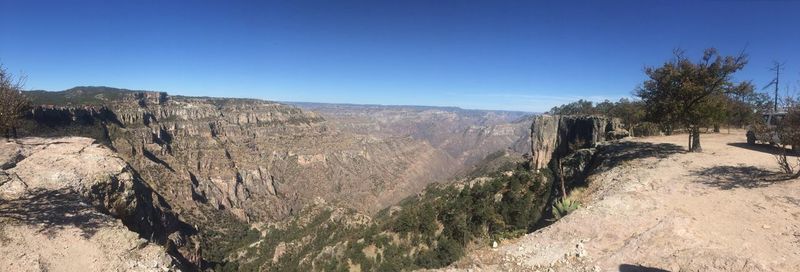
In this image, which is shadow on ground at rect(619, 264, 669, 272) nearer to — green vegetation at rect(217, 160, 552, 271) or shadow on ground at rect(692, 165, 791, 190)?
green vegetation at rect(217, 160, 552, 271)

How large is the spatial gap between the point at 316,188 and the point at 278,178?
1925 centimetres

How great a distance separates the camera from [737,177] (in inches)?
736

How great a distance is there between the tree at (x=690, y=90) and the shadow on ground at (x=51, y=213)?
2924 centimetres

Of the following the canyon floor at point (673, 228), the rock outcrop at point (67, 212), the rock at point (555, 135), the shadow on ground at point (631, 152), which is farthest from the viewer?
the rock at point (555, 135)

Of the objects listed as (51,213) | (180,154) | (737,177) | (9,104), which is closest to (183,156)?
(180,154)

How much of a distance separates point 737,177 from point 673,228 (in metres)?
8.13

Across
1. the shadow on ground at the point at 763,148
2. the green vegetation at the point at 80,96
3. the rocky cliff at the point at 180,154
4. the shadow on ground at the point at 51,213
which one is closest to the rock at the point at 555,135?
the shadow on ground at the point at 763,148

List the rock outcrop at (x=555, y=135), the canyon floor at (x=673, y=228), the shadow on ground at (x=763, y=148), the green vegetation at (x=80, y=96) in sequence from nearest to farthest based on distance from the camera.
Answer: the canyon floor at (x=673, y=228) → the shadow on ground at (x=763, y=148) → the rock outcrop at (x=555, y=135) → the green vegetation at (x=80, y=96)

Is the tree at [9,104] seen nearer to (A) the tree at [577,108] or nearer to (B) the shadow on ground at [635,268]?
(B) the shadow on ground at [635,268]

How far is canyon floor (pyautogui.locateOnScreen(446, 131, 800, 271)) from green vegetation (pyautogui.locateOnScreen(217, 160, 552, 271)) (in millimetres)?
3050

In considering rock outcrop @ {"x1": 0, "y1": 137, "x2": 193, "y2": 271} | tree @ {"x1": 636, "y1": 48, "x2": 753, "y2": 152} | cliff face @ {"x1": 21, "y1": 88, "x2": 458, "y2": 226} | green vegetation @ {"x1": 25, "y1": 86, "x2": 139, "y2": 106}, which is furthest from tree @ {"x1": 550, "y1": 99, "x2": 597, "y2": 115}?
green vegetation @ {"x1": 25, "y1": 86, "x2": 139, "y2": 106}

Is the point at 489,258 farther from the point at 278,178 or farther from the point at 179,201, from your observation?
the point at 278,178

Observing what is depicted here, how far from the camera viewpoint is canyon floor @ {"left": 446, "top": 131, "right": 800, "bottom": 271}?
1190 centimetres

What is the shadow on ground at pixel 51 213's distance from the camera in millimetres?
11094
